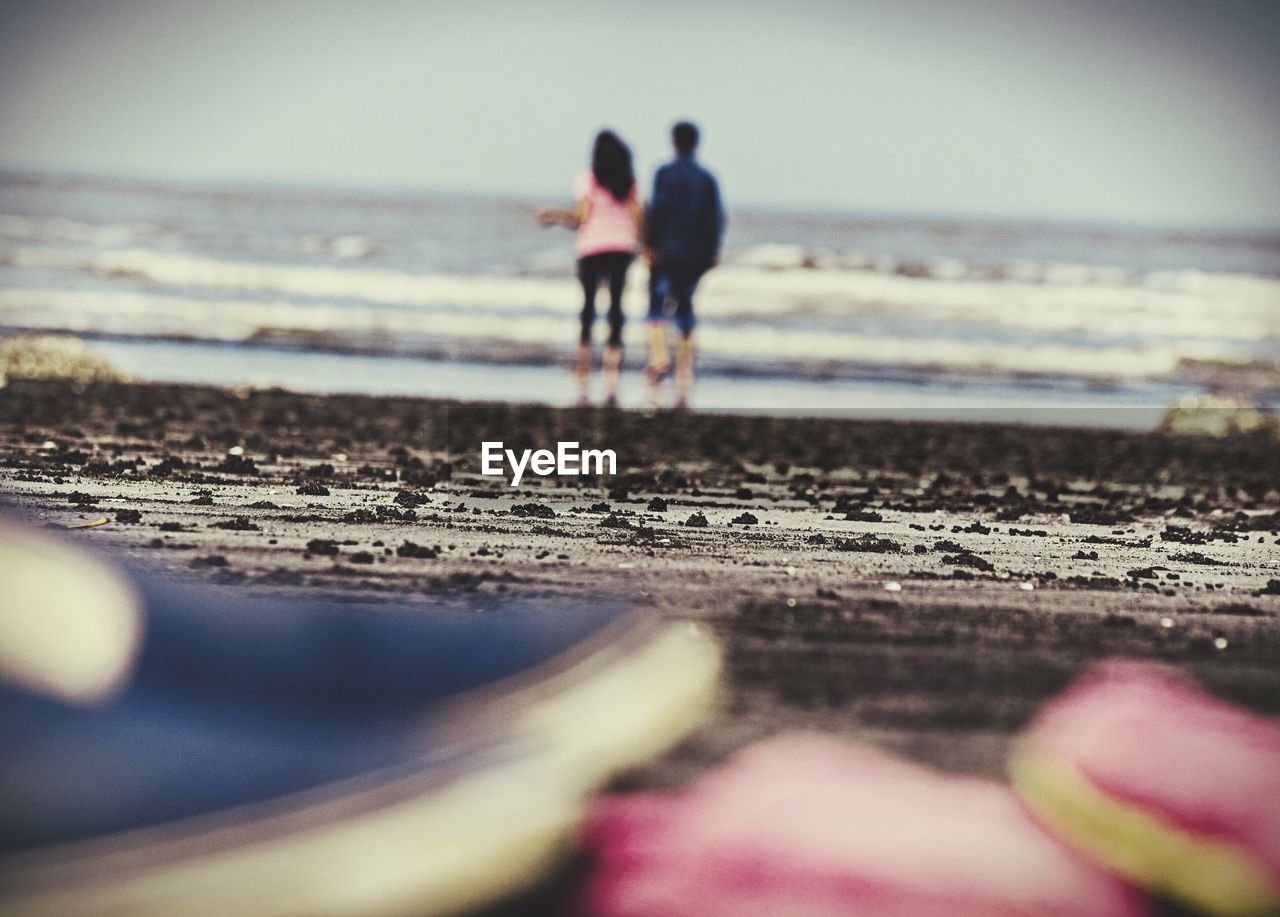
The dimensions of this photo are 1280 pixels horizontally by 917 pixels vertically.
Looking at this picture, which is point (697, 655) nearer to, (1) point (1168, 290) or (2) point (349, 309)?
(2) point (349, 309)

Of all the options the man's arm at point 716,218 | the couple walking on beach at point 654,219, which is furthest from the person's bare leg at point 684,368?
the man's arm at point 716,218

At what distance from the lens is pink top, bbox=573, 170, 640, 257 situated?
10.1 metres

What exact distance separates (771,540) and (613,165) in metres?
5.38

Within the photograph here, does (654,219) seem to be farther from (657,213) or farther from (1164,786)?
(1164,786)

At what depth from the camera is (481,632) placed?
139 inches

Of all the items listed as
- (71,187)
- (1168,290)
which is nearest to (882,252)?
(1168,290)

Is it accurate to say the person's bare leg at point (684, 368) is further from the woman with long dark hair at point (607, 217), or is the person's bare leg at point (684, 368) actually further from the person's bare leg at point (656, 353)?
the woman with long dark hair at point (607, 217)

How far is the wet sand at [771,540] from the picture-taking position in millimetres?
3332

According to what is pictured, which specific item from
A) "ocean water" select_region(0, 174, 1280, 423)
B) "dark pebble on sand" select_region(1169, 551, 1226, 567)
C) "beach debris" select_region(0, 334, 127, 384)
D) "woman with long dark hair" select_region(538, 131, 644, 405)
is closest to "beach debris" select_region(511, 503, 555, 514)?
"dark pebble on sand" select_region(1169, 551, 1226, 567)

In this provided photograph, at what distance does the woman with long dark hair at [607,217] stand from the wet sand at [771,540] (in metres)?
1.59

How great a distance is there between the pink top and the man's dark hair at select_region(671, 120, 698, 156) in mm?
431

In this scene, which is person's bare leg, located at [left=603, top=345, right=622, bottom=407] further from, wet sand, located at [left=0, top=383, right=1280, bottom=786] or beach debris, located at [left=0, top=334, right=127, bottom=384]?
beach debris, located at [left=0, top=334, right=127, bottom=384]

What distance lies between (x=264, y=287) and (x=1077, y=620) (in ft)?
70.9

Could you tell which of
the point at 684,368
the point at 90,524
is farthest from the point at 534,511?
the point at 684,368
